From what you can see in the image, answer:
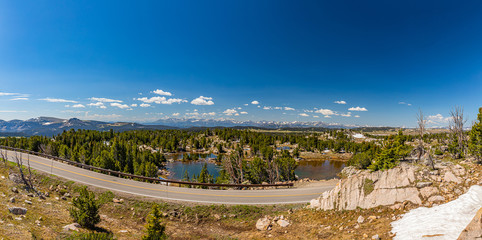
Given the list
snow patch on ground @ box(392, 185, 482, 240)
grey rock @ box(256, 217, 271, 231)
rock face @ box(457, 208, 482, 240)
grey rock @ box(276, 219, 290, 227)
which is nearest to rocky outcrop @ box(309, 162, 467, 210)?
snow patch on ground @ box(392, 185, 482, 240)

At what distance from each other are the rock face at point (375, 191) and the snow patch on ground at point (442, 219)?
191 centimetres

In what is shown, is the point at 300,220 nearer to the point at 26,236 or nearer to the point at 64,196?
the point at 26,236

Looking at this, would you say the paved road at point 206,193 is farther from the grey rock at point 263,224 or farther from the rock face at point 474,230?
the rock face at point 474,230

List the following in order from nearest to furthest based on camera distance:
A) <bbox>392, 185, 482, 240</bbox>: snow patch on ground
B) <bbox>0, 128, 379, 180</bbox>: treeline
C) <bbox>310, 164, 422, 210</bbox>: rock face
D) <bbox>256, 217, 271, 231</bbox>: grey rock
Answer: <bbox>392, 185, 482, 240</bbox>: snow patch on ground
<bbox>310, 164, 422, 210</bbox>: rock face
<bbox>256, 217, 271, 231</bbox>: grey rock
<bbox>0, 128, 379, 180</bbox>: treeline

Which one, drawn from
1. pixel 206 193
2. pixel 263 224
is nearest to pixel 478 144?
pixel 263 224

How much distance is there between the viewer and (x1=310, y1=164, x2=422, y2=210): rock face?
13.6 meters

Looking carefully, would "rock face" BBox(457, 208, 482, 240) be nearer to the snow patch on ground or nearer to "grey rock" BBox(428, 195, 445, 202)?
the snow patch on ground

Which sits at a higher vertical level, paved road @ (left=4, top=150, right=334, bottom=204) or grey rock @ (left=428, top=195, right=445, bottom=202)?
grey rock @ (left=428, top=195, right=445, bottom=202)

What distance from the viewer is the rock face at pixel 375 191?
1363cm

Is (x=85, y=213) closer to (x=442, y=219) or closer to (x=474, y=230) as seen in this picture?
(x=474, y=230)

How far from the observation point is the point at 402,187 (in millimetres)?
13953

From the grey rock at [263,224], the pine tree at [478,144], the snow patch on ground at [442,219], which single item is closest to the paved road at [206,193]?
the grey rock at [263,224]

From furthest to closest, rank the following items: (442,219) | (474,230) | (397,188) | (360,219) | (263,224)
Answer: (263,224)
(397,188)
(360,219)
(442,219)
(474,230)

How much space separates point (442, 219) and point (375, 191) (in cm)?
538
